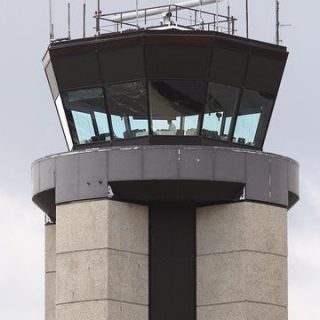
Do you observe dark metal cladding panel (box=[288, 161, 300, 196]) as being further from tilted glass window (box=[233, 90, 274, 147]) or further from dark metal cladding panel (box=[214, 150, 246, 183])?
dark metal cladding panel (box=[214, 150, 246, 183])

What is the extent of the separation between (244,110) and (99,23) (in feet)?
21.7

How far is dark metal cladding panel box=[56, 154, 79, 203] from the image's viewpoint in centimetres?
7144

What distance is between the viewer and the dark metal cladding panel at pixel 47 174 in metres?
72.4

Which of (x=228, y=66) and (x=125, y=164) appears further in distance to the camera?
(x=228, y=66)

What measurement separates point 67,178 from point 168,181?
13.4ft

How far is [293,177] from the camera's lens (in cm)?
7356

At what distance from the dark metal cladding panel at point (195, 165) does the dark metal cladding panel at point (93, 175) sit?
2.97 metres

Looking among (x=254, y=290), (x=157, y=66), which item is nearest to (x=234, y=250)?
(x=254, y=290)

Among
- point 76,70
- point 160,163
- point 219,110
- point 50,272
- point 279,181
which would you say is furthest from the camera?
point 50,272

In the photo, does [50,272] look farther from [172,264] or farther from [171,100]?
[171,100]

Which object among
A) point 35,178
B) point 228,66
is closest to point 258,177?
point 228,66

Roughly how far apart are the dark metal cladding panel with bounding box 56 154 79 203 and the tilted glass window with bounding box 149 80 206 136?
3377 millimetres

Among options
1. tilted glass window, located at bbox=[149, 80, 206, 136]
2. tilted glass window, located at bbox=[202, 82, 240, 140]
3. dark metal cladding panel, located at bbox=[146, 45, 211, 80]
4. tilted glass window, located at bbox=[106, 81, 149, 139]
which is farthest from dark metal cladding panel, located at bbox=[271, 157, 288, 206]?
tilted glass window, located at bbox=[106, 81, 149, 139]

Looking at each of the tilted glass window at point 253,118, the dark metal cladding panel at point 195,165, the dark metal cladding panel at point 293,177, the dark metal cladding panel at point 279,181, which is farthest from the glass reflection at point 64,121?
the dark metal cladding panel at point 293,177
